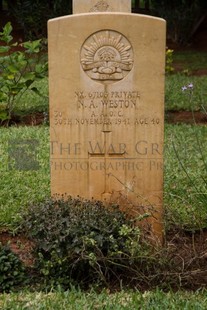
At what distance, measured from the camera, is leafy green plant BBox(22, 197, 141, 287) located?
4.40 m

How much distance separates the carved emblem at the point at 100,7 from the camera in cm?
525

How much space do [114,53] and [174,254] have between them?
1.48m

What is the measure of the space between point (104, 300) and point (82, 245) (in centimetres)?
50

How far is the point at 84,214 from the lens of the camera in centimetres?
465

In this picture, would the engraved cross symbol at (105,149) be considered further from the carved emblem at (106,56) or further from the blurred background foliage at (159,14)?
the blurred background foliage at (159,14)

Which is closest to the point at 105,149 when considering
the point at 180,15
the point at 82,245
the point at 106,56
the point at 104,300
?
the point at 106,56

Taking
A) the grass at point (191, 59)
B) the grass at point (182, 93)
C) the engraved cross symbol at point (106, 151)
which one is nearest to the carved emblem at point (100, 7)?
the engraved cross symbol at point (106, 151)


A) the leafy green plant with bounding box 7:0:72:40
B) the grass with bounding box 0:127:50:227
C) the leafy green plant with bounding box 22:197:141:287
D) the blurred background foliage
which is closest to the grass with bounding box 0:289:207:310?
the leafy green plant with bounding box 22:197:141:287

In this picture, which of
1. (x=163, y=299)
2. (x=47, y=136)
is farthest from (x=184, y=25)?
(x=163, y=299)

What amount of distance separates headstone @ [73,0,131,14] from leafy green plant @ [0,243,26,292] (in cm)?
191

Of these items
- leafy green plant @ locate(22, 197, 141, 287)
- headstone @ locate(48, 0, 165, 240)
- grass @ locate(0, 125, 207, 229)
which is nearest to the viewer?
leafy green plant @ locate(22, 197, 141, 287)

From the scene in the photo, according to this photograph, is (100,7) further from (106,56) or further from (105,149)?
(105,149)

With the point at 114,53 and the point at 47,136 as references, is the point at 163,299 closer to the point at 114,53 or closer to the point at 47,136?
the point at 114,53

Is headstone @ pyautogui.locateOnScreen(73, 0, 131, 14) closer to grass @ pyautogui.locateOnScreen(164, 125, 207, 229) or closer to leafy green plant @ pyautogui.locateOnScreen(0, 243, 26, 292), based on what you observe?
grass @ pyautogui.locateOnScreen(164, 125, 207, 229)
